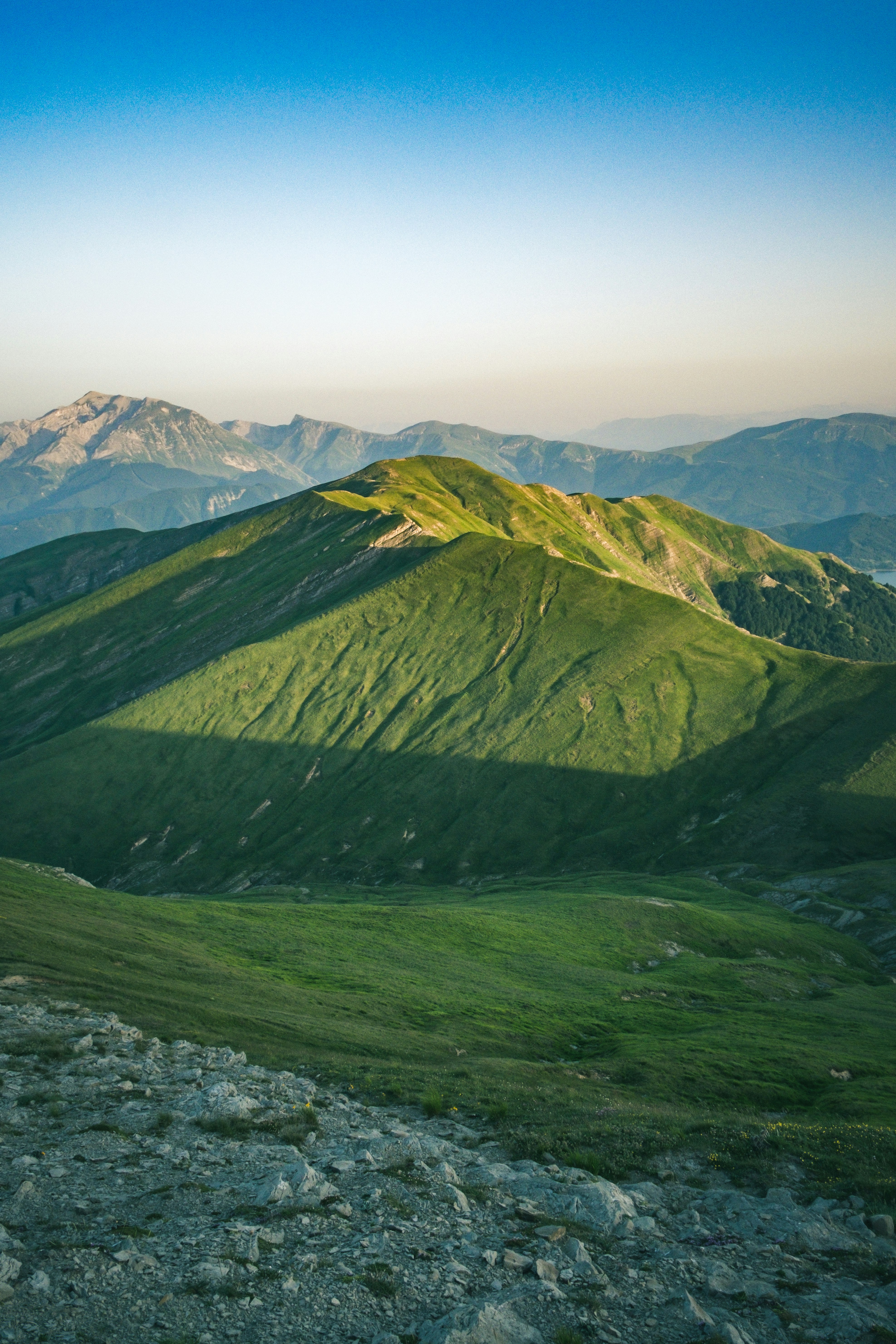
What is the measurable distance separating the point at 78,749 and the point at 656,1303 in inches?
8057

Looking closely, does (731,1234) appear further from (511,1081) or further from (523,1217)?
(511,1081)

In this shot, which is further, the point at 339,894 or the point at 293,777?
the point at 293,777

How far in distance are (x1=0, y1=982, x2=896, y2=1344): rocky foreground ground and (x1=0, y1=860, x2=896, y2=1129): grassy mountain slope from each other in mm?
6492

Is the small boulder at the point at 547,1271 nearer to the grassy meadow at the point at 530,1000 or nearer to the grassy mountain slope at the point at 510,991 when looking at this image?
the grassy meadow at the point at 530,1000

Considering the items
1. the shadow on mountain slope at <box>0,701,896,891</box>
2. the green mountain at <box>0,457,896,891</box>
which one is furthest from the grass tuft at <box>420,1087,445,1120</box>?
the green mountain at <box>0,457,896,891</box>

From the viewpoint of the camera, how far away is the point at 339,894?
127 metres

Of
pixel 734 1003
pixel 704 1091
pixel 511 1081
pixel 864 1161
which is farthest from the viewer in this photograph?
pixel 734 1003

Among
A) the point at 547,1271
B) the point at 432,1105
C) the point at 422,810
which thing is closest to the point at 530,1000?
the point at 432,1105

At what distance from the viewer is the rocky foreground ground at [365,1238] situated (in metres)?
15.7

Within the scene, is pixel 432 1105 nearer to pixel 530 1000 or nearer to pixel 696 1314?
pixel 696 1314

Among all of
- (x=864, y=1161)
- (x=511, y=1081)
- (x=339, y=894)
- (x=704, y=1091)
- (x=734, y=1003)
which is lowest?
(x=339, y=894)

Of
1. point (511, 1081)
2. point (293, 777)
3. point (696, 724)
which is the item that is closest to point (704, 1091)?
point (511, 1081)

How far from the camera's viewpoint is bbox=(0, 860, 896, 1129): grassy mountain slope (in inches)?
1487

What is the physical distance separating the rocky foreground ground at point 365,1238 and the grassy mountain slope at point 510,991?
6492 millimetres
